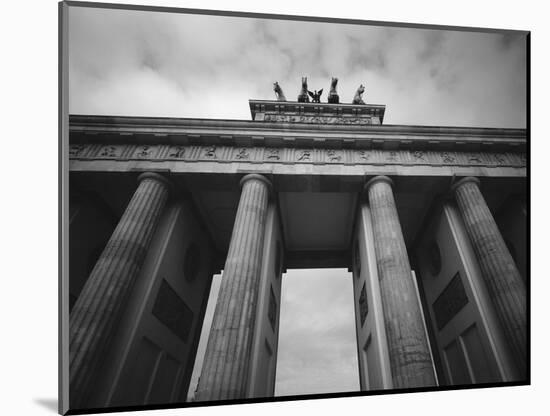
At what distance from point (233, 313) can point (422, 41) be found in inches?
296

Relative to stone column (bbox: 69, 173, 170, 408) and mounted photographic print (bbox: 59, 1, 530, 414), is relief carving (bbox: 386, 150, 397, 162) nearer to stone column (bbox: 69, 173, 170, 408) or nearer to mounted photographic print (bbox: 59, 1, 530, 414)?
mounted photographic print (bbox: 59, 1, 530, 414)

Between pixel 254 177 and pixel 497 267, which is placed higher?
pixel 254 177

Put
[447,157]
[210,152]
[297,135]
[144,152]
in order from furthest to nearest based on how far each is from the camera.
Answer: [297,135] → [447,157] → [210,152] → [144,152]

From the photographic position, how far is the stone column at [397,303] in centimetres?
605

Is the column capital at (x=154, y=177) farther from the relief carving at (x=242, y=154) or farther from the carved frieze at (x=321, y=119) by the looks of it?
the carved frieze at (x=321, y=119)

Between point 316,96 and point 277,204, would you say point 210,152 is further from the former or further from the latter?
point 316,96

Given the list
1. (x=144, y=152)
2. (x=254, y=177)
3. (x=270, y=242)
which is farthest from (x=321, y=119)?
(x=144, y=152)

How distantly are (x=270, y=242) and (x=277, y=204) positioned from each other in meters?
1.73

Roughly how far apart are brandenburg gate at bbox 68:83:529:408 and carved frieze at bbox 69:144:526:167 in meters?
0.05

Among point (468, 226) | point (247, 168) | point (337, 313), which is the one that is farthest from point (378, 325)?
point (247, 168)

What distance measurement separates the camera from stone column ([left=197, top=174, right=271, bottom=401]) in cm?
559

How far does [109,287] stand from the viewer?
22.4 ft

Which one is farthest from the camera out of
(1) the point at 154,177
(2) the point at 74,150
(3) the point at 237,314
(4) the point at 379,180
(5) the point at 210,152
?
(5) the point at 210,152

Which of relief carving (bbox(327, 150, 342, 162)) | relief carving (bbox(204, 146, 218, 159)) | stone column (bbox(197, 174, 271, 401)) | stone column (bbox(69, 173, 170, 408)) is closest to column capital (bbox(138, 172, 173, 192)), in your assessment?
stone column (bbox(69, 173, 170, 408))
